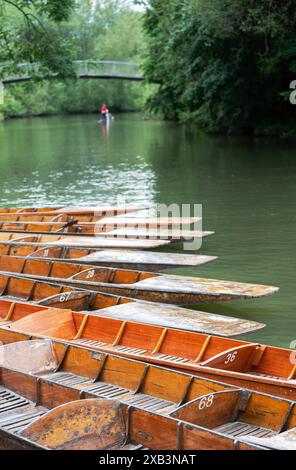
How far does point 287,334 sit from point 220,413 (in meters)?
3.51

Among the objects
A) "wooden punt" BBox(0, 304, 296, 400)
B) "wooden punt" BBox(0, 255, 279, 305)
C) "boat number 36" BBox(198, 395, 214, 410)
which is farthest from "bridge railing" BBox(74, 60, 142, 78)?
"boat number 36" BBox(198, 395, 214, 410)

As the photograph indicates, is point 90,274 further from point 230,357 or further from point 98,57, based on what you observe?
point 98,57

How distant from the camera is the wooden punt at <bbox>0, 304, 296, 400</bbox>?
7266 mm

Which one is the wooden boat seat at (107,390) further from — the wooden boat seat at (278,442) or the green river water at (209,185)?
the green river water at (209,185)

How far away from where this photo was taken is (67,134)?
4644cm

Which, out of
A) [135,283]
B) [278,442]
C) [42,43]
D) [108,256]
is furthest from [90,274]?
[42,43]

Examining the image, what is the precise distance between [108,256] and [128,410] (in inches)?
243

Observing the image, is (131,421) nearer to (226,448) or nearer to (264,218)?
(226,448)

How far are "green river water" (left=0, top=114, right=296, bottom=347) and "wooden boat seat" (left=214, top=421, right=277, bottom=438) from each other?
2982 mm

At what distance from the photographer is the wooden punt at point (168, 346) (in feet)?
23.8

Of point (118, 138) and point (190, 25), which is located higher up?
point (190, 25)

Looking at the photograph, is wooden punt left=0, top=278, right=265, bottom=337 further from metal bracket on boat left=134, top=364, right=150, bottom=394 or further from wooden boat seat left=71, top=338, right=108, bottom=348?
metal bracket on boat left=134, top=364, right=150, bottom=394

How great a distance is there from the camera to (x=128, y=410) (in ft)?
20.8
